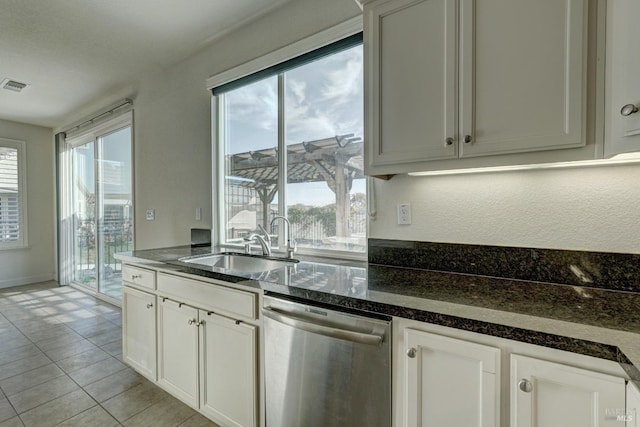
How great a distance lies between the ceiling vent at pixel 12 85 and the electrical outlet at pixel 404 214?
442 cm

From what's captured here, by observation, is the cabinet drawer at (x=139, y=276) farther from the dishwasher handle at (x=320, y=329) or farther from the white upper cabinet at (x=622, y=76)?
the white upper cabinet at (x=622, y=76)

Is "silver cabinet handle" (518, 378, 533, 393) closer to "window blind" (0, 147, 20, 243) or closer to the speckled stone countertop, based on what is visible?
the speckled stone countertop

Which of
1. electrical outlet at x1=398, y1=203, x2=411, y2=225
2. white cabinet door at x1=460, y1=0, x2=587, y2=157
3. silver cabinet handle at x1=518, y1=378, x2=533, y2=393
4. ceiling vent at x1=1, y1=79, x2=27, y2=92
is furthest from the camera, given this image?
ceiling vent at x1=1, y1=79, x2=27, y2=92

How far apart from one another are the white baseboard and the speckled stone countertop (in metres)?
5.46

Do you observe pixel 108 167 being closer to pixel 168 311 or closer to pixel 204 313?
pixel 168 311

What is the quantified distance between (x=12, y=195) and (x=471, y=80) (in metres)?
6.56

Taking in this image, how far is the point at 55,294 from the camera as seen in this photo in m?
4.55

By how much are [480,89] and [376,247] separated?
92 centimetres

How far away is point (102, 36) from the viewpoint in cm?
256

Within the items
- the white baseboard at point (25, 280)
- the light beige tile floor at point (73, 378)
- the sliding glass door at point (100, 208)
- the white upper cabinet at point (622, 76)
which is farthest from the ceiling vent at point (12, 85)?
the white upper cabinet at point (622, 76)

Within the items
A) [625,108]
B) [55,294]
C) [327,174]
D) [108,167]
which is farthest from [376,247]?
[55,294]

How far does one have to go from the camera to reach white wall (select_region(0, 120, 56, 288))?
491 centimetres

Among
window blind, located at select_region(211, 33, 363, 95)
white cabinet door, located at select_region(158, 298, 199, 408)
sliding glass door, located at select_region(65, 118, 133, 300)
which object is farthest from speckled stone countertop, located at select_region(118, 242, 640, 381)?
sliding glass door, located at select_region(65, 118, 133, 300)

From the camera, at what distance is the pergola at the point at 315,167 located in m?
1.96
